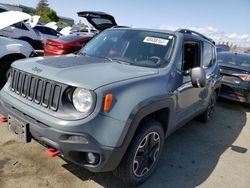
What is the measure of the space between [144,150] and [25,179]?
1403 mm

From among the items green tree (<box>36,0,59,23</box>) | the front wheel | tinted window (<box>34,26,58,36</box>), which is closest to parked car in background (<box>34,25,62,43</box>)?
tinted window (<box>34,26,58,36</box>)

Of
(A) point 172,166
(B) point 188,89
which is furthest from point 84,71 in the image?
(A) point 172,166

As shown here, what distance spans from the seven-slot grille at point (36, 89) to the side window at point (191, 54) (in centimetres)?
212

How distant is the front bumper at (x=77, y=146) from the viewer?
224 centimetres

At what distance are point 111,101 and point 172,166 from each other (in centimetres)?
175

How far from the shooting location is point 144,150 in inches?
116

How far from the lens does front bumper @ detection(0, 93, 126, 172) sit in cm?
224

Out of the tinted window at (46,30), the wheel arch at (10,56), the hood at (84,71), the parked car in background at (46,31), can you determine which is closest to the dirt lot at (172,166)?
the hood at (84,71)

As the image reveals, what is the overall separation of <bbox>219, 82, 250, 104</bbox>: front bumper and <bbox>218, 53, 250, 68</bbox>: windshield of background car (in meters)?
0.84

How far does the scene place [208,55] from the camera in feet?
15.8

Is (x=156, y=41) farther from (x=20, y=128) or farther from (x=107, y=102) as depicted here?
(x=20, y=128)

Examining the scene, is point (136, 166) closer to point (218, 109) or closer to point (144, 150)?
point (144, 150)

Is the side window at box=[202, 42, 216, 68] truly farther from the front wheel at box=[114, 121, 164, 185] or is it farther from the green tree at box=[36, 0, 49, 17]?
the green tree at box=[36, 0, 49, 17]

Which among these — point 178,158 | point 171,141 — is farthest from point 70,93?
point 171,141
